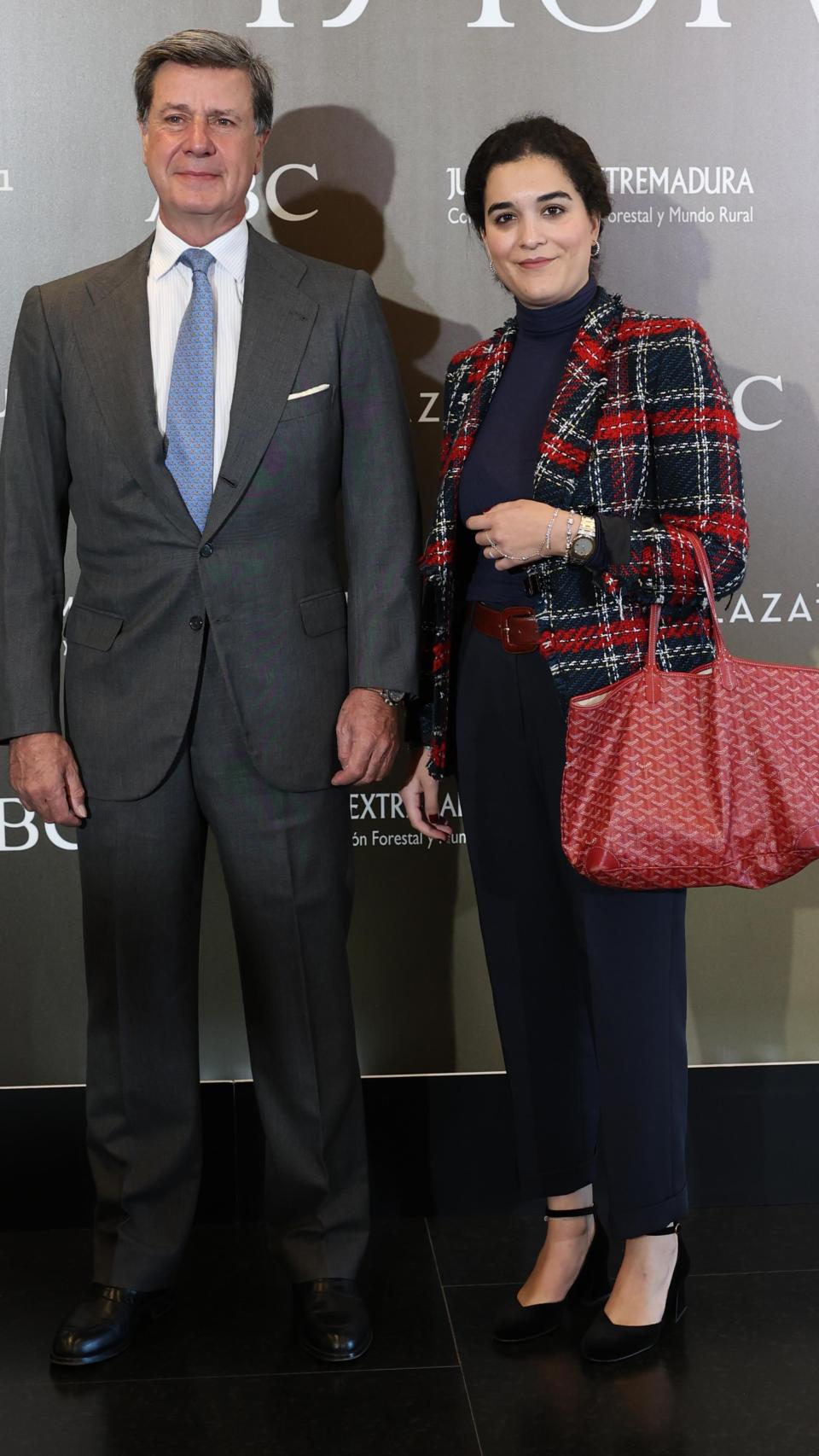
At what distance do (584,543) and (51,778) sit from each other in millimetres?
945

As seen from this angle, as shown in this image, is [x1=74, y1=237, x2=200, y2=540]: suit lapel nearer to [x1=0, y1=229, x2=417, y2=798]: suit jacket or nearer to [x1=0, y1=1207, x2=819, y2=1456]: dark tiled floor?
[x1=0, y1=229, x2=417, y2=798]: suit jacket

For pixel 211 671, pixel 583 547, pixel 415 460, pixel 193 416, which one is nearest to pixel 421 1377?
pixel 211 671

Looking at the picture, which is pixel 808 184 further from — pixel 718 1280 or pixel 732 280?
pixel 718 1280

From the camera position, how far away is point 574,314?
2266 mm

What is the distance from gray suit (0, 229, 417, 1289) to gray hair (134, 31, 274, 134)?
21 cm

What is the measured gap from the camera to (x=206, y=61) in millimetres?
2275

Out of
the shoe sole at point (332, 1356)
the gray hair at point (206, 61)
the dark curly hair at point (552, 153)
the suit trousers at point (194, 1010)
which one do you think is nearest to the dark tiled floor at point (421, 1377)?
the shoe sole at point (332, 1356)

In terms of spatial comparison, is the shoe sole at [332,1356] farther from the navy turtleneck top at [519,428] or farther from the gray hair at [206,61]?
the gray hair at [206,61]

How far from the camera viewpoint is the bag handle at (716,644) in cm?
207

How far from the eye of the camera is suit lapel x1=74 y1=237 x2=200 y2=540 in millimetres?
2273

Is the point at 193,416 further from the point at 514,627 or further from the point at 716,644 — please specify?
the point at 716,644

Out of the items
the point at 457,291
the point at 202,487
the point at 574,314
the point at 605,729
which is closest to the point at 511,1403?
the point at 605,729

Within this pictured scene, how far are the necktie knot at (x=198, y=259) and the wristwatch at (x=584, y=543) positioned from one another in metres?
0.78

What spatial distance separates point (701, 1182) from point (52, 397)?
2006mm
